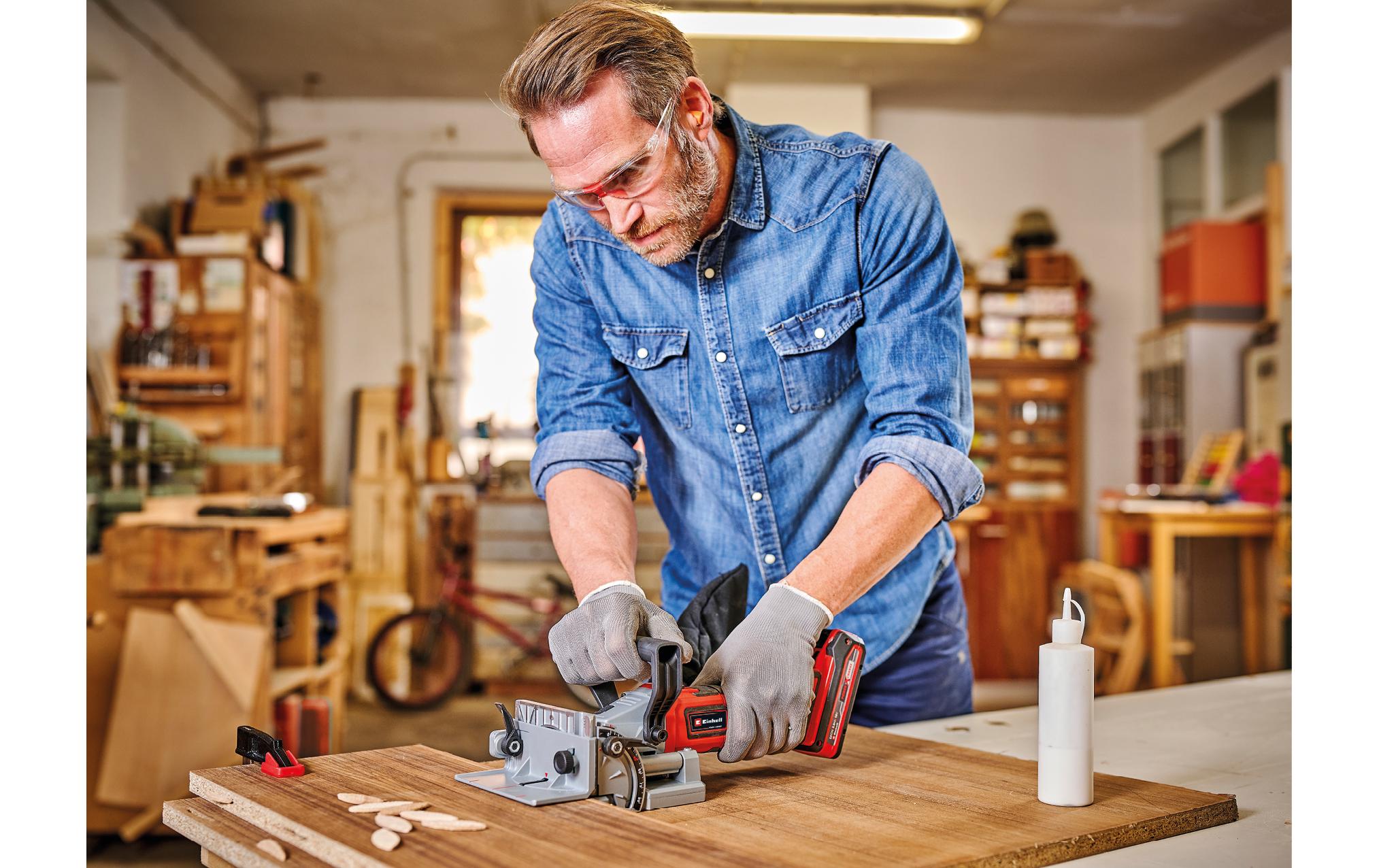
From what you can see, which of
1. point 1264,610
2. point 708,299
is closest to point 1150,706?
point 708,299

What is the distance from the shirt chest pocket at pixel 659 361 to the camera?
1436 millimetres

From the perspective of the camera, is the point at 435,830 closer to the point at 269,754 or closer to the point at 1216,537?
the point at 269,754

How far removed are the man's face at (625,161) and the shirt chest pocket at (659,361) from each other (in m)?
0.11

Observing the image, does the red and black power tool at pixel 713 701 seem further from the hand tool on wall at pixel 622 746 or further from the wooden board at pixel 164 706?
the wooden board at pixel 164 706

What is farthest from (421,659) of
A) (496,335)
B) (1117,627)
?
(1117,627)

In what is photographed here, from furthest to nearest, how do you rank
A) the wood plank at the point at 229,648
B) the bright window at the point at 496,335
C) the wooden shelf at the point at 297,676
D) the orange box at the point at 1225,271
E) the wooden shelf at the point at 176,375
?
the bright window at the point at 496,335 < the orange box at the point at 1225,271 < the wooden shelf at the point at 176,375 < the wooden shelf at the point at 297,676 < the wood plank at the point at 229,648

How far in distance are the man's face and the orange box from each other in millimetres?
4600

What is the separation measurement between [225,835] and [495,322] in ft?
17.8

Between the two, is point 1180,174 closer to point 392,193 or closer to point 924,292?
point 392,193

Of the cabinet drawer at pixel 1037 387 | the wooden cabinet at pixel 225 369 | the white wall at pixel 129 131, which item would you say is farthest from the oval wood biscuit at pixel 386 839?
the cabinet drawer at pixel 1037 387

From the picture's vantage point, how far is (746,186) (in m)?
1.39
